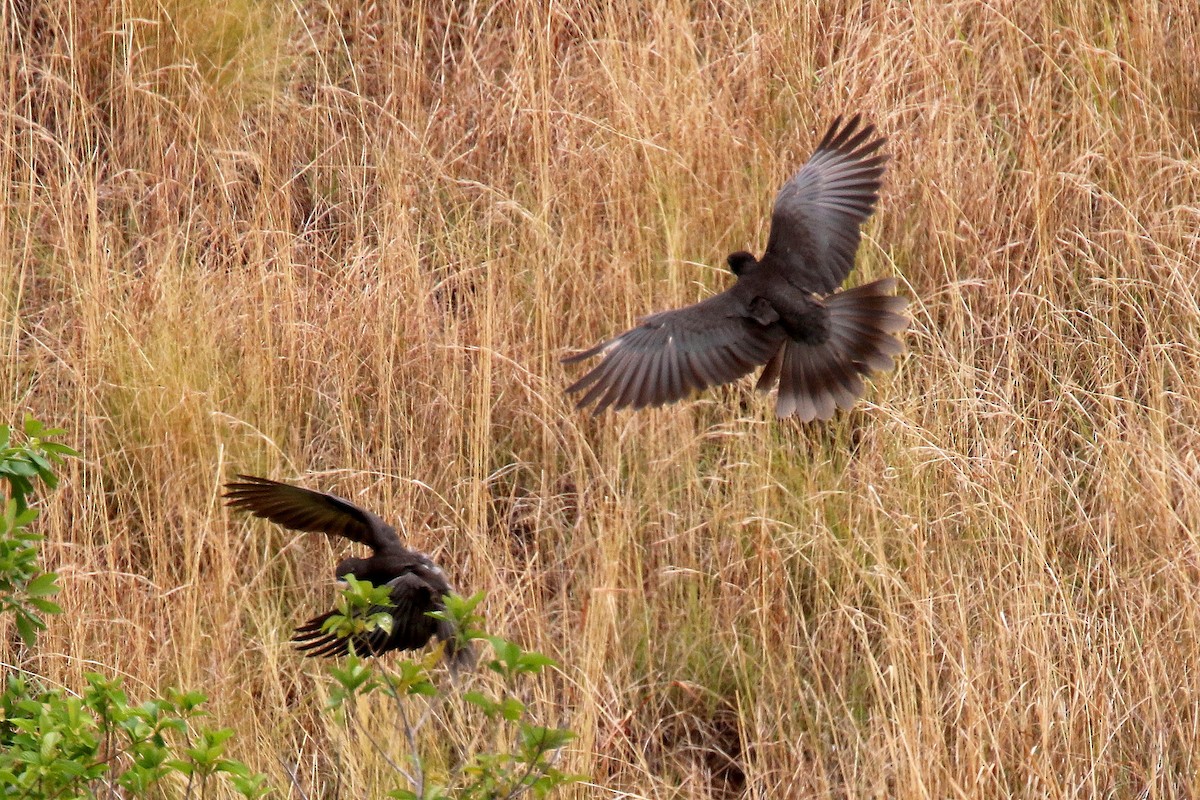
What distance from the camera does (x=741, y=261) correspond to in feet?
15.6

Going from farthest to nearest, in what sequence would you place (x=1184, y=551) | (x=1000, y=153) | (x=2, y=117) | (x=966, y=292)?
1. (x=2, y=117)
2. (x=1000, y=153)
3. (x=966, y=292)
4. (x=1184, y=551)

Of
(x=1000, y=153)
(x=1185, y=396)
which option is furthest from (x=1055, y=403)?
(x=1000, y=153)

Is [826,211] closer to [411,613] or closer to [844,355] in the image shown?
[844,355]

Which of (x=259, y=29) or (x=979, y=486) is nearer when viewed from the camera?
(x=979, y=486)

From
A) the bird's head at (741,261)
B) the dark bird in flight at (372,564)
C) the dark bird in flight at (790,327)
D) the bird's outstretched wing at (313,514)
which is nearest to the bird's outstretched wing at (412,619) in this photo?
the dark bird in flight at (372,564)

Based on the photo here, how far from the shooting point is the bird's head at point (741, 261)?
4746 millimetres

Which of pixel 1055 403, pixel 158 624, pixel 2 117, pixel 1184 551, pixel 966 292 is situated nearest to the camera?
pixel 1184 551

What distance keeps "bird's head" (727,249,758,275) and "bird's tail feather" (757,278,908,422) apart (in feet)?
0.88

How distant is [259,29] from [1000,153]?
2.81 meters

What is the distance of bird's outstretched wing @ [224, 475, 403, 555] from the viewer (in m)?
4.05

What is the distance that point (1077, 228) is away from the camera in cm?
505

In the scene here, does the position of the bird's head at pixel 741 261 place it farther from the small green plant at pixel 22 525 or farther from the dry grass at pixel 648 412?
the small green plant at pixel 22 525

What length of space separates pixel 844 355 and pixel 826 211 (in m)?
0.53

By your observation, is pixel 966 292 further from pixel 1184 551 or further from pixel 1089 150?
pixel 1184 551
